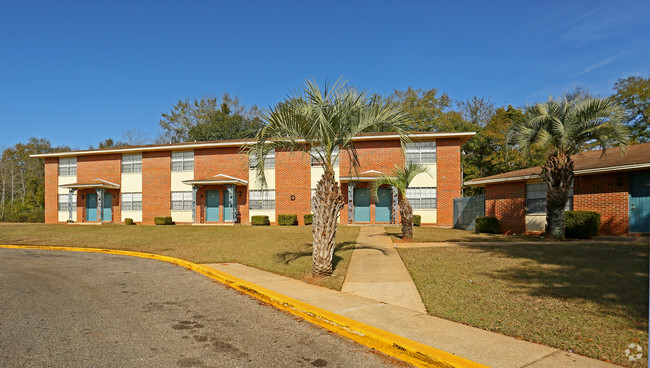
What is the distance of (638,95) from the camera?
33.0m

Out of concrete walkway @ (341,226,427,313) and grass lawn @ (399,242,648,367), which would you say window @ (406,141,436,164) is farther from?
grass lawn @ (399,242,648,367)

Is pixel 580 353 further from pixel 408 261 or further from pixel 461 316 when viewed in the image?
pixel 408 261

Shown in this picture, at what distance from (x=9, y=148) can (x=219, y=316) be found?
238 ft

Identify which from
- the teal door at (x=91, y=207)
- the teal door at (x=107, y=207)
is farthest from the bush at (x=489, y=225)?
the teal door at (x=91, y=207)

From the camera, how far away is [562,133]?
15461 mm

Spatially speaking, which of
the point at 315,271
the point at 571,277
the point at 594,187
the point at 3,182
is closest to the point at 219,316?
the point at 315,271

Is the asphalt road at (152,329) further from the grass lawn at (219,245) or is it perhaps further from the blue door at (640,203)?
the blue door at (640,203)

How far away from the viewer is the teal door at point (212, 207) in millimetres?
29969

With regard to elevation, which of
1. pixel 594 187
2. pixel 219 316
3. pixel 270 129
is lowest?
pixel 219 316

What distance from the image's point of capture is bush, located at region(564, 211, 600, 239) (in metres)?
16.0

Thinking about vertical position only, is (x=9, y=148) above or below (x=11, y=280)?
above

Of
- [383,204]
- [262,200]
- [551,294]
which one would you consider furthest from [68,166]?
[551,294]

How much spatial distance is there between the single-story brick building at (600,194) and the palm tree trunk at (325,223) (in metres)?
13.1

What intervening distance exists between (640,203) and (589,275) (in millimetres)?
10643
